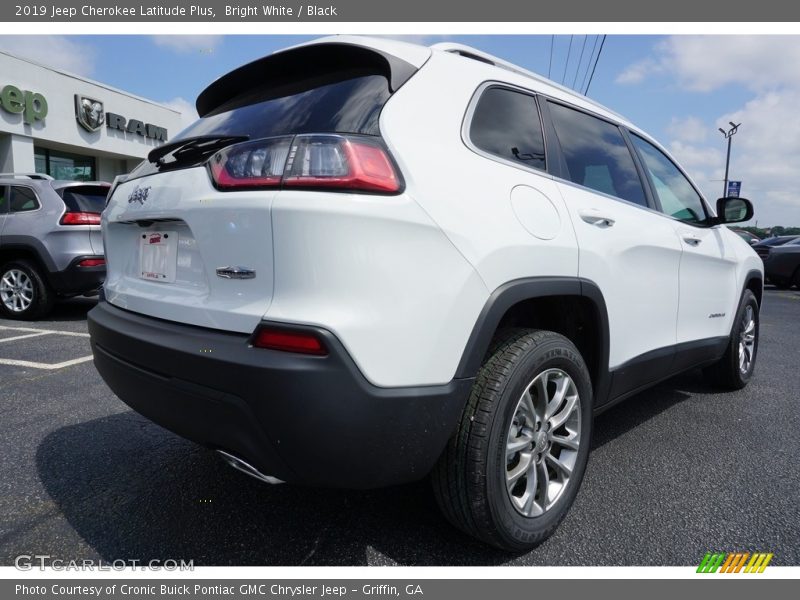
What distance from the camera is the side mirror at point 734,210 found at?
3.40 m

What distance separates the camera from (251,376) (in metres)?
1.42

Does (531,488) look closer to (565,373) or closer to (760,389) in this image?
(565,373)

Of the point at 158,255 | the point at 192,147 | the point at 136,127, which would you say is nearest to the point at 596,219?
the point at 192,147

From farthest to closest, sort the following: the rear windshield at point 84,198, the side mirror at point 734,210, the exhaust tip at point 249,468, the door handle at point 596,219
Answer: the rear windshield at point 84,198
the side mirror at point 734,210
the door handle at point 596,219
the exhaust tip at point 249,468

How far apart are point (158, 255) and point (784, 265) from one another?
15189 mm

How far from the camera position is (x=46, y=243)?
604cm

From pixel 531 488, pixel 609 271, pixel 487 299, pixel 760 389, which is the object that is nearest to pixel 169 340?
pixel 487 299

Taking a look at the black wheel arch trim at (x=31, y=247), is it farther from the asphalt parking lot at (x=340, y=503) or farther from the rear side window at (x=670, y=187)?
the rear side window at (x=670, y=187)

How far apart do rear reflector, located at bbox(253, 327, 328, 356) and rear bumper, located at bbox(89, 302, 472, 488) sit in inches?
0.7

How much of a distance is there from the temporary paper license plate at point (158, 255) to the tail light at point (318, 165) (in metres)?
0.37

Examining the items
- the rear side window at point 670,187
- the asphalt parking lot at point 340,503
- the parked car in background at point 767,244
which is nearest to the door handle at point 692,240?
the rear side window at point 670,187

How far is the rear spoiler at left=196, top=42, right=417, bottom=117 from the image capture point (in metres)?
1.73

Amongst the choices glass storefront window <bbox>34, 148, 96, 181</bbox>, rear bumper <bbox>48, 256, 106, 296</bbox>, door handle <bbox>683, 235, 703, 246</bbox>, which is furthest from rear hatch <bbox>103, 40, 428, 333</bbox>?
glass storefront window <bbox>34, 148, 96, 181</bbox>
